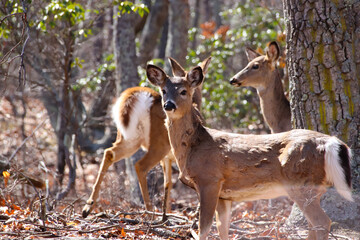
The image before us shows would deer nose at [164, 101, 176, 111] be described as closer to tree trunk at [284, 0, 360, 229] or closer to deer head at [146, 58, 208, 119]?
deer head at [146, 58, 208, 119]

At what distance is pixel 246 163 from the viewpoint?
5207 mm

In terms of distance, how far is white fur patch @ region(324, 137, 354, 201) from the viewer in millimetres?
4680

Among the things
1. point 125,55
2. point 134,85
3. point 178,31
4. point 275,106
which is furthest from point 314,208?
point 178,31

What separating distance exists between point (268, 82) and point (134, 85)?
2.58 metres

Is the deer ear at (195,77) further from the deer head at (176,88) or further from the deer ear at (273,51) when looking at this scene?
the deer ear at (273,51)

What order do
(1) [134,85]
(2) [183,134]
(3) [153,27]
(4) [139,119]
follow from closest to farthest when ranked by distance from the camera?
(2) [183,134], (4) [139,119], (1) [134,85], (3) [153,27]

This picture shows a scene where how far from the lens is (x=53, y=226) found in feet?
18.0

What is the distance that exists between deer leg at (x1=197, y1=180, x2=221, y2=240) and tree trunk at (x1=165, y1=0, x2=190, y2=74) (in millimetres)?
6147

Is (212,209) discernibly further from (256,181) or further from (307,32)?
(307,32)

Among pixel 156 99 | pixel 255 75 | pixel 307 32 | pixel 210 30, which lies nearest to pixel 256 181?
pixel 307 32

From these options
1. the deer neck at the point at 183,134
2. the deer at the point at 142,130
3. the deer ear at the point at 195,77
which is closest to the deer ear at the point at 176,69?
the deer at the point at 142,130

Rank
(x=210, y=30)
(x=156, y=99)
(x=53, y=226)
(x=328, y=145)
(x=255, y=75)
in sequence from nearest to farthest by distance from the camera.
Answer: (x=328, y=145) < (x=53, y=226) < (x=156, y=99) < (x=255, y=75) < (x=210, y=30)

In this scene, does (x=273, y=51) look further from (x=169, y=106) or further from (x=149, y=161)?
(x=169, y=106)

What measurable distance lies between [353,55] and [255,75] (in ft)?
8.79
